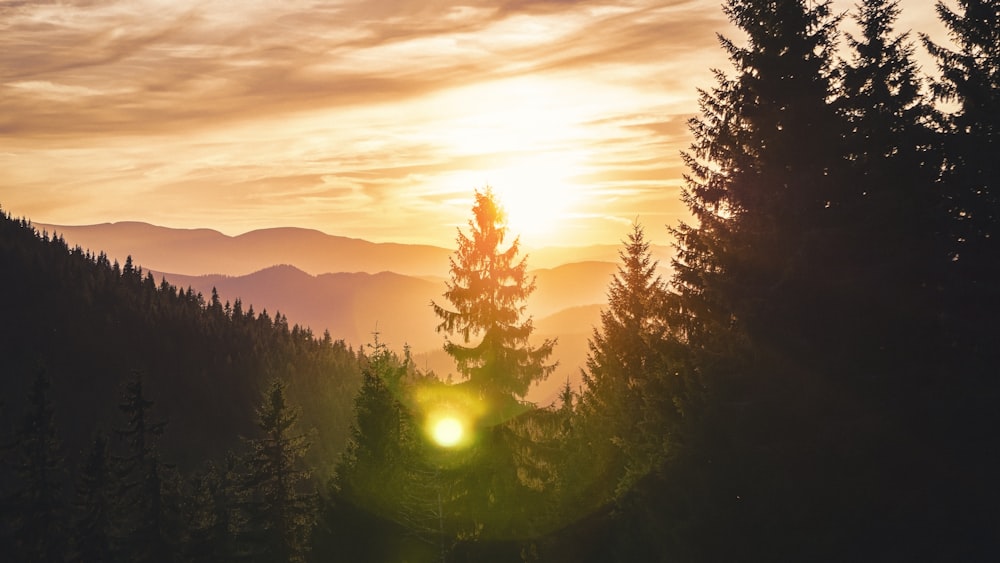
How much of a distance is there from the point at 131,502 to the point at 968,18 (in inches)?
1621

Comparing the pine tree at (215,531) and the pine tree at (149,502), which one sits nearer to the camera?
the pine tree at (149,502)

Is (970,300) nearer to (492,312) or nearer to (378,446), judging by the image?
(492,312)

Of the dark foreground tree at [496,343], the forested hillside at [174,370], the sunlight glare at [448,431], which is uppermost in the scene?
the dark foreground tree at [496,343]

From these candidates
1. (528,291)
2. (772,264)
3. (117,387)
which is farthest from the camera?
(117,387)

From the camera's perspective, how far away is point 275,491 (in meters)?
36.0

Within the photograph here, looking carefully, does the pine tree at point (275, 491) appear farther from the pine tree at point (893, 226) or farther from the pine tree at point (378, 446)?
the pine tree at point (893, 226)

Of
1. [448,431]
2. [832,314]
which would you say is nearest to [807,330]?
[832,314]

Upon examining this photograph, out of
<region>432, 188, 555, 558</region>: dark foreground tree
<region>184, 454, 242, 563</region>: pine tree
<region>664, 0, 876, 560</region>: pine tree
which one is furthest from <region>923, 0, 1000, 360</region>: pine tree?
<region>184, 454, 242, 563</region>: pine tree

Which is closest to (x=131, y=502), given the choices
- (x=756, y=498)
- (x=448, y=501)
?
(x=448, y=501)

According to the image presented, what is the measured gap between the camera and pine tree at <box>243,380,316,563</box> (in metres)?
35.8

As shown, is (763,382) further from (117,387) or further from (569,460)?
(117,387)

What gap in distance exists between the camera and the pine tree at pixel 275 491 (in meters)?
35.8

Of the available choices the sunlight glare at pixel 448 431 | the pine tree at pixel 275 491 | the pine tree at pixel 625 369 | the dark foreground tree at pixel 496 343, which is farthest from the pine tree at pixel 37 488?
the pine tree at pixel 625 369

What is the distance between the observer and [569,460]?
26.4 m
